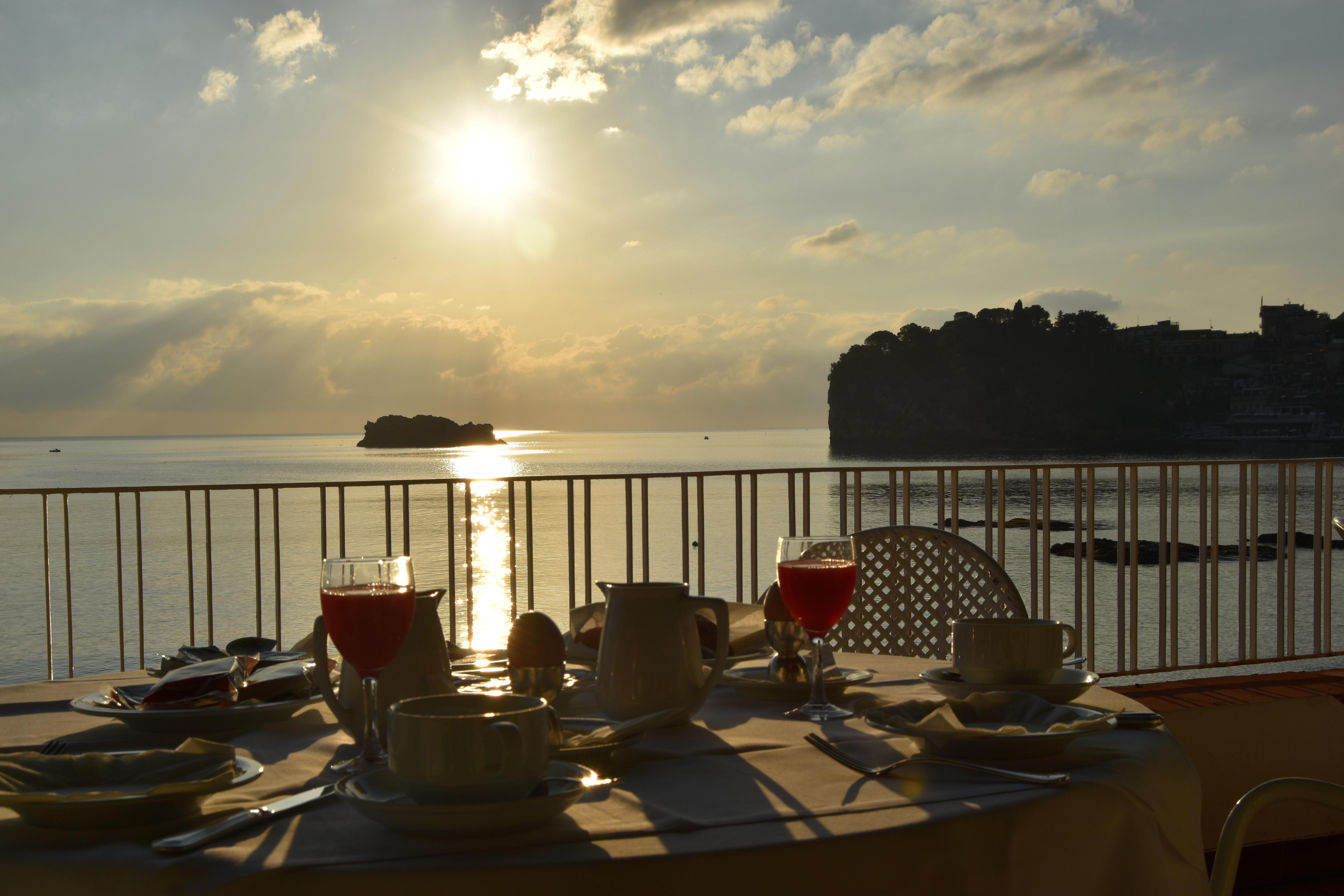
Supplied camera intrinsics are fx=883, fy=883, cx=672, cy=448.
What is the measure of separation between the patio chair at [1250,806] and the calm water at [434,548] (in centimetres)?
123

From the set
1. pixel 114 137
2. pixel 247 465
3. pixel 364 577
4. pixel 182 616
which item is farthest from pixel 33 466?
pixel 364 577

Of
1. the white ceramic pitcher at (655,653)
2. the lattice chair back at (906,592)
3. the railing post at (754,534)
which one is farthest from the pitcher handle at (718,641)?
the railing post at (754,534)

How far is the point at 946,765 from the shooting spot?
0.78 metres

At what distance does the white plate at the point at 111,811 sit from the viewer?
24.9 inches

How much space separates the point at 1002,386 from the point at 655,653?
4681cm

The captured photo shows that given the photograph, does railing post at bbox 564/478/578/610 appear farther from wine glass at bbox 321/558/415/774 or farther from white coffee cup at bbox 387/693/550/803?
white coffee cup at bbox 387/693/550/803

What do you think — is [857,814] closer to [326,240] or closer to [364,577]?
[364,577]

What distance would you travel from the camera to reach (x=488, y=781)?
0.62 m

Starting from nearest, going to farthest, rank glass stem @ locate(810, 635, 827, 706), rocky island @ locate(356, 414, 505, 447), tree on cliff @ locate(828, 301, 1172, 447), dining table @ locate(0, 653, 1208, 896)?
1. dining table @ locate(0, 653, 1208, 896)
2. glass stem @ locate(810, 635, 827, 706)
3. tree on cliff @ locate(828, 301, 1172, 447)
4. rocky island @ locate(356, 414, 505, 447)

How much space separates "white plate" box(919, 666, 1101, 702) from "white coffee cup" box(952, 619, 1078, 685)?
0.04 ft

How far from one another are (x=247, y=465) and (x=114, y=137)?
36106 mm

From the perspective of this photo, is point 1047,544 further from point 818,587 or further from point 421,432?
point 421,432

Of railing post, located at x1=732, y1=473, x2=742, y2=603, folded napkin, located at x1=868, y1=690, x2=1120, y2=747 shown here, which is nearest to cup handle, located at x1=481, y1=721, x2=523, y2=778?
folded napkin, located at x1=868, y1=690, x2=1120, y2=747

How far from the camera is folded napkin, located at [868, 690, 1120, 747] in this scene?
2.72 ft
